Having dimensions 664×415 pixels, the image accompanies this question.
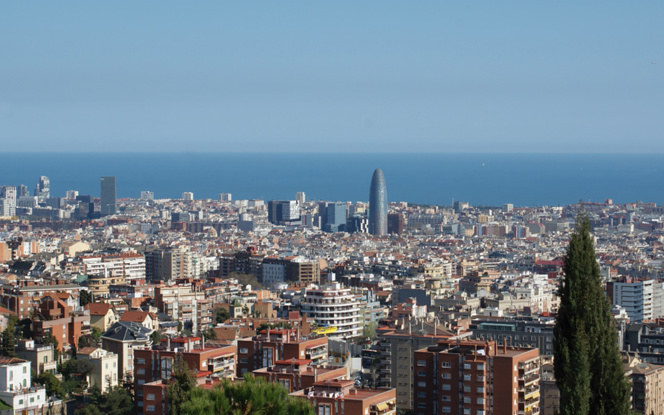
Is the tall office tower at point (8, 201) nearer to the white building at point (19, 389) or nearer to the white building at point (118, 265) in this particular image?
the white building at point (118, 265)

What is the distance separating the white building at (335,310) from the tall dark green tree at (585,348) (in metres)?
17.8

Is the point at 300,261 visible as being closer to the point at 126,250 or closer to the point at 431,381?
the point at 126,250

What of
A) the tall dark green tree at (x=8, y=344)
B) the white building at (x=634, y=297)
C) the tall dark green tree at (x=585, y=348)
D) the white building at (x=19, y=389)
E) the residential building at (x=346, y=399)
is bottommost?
the white building at (x=634, y=297)

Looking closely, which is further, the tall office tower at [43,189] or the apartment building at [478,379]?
the tall office tower at [43,189]

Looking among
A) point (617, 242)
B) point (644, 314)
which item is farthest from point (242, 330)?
point (617, 242)

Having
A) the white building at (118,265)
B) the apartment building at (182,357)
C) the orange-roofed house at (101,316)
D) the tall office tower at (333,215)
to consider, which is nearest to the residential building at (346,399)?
the apartment building at (182,357)

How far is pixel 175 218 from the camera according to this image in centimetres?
7675

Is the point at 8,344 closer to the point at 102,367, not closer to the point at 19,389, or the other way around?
the point at 102,367

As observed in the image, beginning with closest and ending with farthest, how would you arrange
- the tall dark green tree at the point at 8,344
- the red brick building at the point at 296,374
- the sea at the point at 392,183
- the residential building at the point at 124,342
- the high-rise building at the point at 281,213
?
1. the red brick building at the point at 296,374
2. the tall dark green tree at the point at 8,344
3. the residential building at the point at 124,342
4. the high-rise building at the point at 281,213
5. the sea at the point at 392,183

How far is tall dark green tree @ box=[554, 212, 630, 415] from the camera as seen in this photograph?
26.4ft

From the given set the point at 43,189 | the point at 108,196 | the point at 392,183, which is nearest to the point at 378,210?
the point at 108,196

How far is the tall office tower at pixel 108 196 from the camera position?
7988 cm

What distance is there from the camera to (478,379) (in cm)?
1516

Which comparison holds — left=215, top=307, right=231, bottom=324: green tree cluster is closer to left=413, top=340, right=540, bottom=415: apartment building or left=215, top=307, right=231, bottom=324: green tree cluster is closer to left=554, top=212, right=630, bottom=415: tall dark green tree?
left=413, top=340, right=540, bottom=415: apartment building
